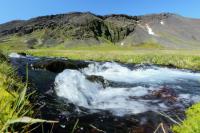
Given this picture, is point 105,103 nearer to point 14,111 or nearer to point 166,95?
point 166,95

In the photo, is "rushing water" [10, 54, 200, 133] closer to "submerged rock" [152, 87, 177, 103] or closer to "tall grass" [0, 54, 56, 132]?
"submerged rock" [152, 87, 177, 103]

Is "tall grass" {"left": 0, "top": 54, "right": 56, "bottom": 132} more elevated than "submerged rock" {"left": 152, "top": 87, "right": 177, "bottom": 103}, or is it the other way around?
"tall grass" {"left": 0, "top": 54, "right": 56, "bottom": 132}

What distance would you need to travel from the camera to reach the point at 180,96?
2058 cm

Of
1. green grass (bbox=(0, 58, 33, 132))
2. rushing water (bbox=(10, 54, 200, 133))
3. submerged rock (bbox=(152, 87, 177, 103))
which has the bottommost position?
submerged rock (bbox=(152, 87, 177, 103))

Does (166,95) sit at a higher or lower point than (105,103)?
lower

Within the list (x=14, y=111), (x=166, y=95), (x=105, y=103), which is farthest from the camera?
(x=166, y=95)

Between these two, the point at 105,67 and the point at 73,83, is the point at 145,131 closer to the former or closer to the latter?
the point at 73,83

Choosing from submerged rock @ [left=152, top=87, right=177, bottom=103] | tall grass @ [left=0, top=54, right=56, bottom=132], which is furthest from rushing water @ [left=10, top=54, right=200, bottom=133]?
tall grass @ [left=0, top=54, right=56, bottom=132]

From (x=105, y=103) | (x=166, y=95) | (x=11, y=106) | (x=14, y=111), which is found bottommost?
(x=166, y=95)

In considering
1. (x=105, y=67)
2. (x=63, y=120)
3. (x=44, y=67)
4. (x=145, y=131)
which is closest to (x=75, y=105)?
(x=63, y=120)

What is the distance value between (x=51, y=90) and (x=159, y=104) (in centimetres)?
651

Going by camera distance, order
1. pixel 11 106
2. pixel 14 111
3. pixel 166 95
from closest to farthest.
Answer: pixel 14 111
pixel 11 106
pixel 166 95

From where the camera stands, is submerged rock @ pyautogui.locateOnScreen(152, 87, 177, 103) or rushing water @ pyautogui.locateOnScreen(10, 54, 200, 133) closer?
rushing water @ pyautogui.locateOnScreen(10, 54, 200, 133)

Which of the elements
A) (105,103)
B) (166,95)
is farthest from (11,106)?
(166,95)
